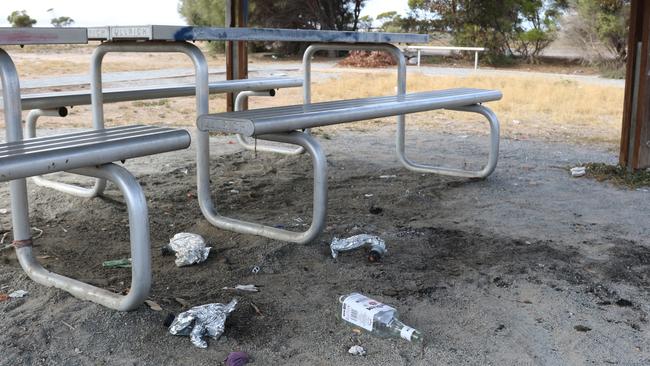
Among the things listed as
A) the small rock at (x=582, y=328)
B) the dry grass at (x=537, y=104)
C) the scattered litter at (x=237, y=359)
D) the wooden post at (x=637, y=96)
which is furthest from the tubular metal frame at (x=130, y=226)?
the dry grass at (x=537, y=104)

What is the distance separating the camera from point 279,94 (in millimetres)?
11312

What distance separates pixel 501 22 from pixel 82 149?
21.9 meters

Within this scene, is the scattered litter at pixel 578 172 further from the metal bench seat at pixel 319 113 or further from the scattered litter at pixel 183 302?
the scattered litter at pixel 183 302

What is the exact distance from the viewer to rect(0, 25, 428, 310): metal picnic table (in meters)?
2.41

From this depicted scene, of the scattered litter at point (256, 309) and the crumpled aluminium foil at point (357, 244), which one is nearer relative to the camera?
the scattered litter at point (256, 309)

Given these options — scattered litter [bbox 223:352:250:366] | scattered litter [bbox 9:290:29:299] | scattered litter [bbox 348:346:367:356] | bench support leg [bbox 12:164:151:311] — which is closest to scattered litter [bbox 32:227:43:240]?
scattered litter [bbox 9:290:29:299]

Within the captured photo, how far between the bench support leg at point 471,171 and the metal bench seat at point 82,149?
266 centimetres

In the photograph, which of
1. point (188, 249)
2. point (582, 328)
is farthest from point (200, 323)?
point (582, 328)

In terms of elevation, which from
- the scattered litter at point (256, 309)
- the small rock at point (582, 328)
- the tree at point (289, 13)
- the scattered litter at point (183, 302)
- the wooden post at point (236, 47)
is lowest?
the small rock at point (582, 328)

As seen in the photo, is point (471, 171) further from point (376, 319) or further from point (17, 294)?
point (17, 294)

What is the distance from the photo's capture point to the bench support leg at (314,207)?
3111 millimetres

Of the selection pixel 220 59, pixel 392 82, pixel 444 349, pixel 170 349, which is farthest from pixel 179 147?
pixel 220 59

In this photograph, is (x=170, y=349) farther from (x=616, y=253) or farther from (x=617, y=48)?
(x=617, y=48)

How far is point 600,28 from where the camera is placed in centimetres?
1816
